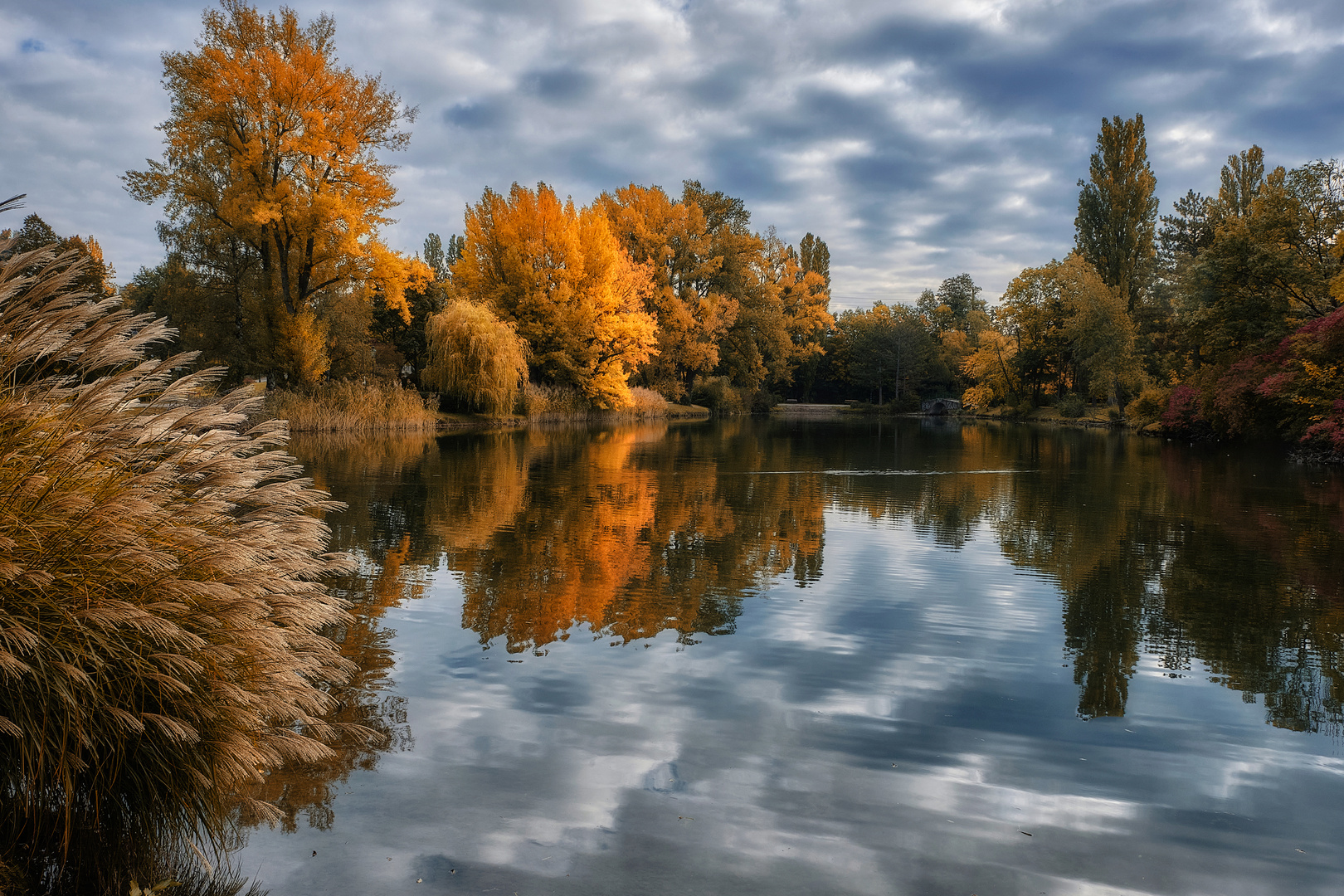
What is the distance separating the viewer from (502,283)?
34719mm

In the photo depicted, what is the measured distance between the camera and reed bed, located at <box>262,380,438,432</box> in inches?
957

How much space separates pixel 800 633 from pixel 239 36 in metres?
26.5

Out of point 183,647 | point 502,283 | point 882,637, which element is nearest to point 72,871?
point 183,647

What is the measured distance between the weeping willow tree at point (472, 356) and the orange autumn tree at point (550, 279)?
3.23m

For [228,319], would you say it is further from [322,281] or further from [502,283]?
[502,283]

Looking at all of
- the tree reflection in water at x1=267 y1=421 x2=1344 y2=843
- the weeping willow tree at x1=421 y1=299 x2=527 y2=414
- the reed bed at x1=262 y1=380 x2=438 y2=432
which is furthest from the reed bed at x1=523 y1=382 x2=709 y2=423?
the tree reflection in water at x1=267 y1=421 x2=1344 y2=843

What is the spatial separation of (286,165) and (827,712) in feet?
84.4

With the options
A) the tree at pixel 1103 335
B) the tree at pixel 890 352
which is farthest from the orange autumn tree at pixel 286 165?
the tree at pixel 890 352

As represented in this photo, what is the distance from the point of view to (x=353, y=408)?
26172 millimetres

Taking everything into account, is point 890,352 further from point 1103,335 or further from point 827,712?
point 827,712

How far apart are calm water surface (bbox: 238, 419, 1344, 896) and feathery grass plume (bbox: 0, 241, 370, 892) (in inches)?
19.2

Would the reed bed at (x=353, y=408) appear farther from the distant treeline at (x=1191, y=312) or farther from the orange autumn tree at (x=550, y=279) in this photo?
the distant treeline at (x=1191, y=312)

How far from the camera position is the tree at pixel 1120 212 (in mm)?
45375

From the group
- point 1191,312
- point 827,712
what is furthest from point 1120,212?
point 827,712
